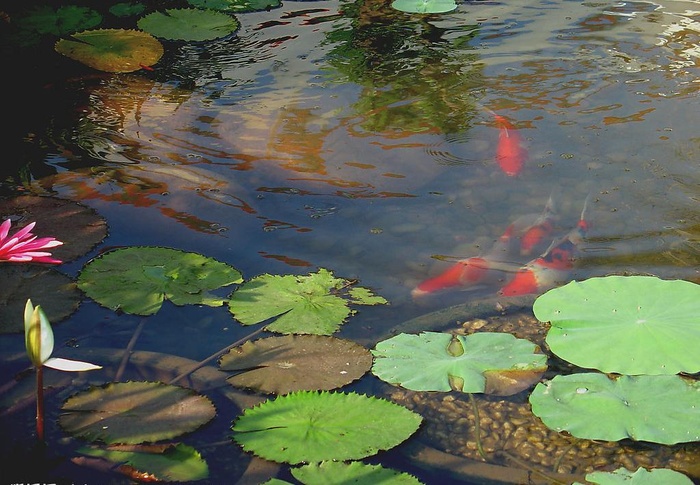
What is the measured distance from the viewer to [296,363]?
1846 mm

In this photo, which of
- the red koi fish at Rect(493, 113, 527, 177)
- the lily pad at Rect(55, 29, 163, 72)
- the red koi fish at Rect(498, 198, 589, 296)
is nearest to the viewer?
the red koi fish at Rect(498, 198, 589, 296)

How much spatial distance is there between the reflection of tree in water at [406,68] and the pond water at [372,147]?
0.01m

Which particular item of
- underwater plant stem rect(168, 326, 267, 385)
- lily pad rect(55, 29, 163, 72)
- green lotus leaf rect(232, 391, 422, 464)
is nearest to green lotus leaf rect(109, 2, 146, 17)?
lily pad rect(55, 29, 163, 72)

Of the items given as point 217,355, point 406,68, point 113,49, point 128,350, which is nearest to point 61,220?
point 128,350

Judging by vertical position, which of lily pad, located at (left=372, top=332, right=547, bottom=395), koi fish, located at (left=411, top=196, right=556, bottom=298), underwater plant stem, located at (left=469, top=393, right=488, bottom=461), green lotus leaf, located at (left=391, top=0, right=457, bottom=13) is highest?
green lotus leaf, located at (left=391, top=0, right=457, bottom=13)

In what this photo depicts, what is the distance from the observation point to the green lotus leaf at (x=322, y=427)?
155 cm

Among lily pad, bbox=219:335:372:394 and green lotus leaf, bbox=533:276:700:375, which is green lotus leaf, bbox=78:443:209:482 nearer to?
lily pad, bbox=219:335:372:394

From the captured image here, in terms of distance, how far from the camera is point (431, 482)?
5.17 feet

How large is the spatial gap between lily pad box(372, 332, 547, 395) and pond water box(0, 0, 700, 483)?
0.12 m

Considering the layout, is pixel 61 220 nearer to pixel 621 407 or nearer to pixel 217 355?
pixel 217 355

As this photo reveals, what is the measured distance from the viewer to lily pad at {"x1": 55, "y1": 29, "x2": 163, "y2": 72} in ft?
12.0

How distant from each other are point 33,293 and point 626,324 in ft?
5.15

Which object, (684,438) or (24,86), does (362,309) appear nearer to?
(684,438)

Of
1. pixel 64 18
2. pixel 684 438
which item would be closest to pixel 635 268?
pixel 684 438
